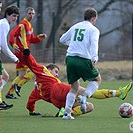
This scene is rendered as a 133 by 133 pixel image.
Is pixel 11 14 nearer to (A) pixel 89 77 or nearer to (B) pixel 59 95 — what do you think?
(B) pixel 59 95

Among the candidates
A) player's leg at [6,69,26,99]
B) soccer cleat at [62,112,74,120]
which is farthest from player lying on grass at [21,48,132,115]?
player's leg at [6,69,26,99]

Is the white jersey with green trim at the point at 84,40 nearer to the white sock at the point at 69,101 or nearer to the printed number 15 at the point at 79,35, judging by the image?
the printed number 15 at the point at 79,35

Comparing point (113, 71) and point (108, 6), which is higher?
point (108, 6)

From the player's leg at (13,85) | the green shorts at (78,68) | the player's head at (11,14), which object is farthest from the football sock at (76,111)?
the player's leg at (13,85)

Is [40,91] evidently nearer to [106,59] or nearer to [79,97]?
[79,97]

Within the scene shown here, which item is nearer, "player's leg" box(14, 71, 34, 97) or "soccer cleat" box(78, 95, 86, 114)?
"soccer cleat" box(78, 95, 86, 114)

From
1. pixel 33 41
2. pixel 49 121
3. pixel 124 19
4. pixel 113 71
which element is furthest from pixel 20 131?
pixel 124 19

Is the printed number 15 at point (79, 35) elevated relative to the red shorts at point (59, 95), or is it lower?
elevated

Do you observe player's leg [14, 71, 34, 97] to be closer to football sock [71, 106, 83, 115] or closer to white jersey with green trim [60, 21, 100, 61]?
football sock [71, 106, 83, 115]

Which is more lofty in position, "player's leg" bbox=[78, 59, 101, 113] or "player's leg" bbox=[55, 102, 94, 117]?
"player's leg" bbox=[78, 59, 101, 113]

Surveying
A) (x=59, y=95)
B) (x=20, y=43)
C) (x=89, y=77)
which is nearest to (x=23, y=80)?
(x=20, y=43)

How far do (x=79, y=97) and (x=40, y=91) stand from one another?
830 mm

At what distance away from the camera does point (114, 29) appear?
24.0 metres

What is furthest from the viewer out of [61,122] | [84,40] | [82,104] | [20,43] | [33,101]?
[20,43]
